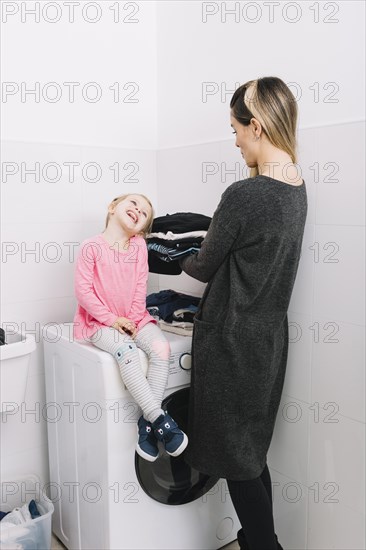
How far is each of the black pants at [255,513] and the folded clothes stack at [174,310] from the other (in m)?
0.52

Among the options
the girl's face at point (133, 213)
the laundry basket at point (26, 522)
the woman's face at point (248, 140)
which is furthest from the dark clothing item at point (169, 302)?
the laundry basket at point (26, 522)

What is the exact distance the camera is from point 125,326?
1698mm

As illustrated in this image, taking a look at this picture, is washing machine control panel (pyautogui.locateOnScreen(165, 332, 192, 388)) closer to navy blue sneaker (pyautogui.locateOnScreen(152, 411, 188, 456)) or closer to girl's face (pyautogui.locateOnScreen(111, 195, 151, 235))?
navy blue sneaker (pyautogui.locateOnScreen(152, 411, 188, 456))

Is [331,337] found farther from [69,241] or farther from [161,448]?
[69,241]

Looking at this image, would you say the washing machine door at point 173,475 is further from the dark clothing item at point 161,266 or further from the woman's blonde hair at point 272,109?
the woman's blonde hair at point 272,109

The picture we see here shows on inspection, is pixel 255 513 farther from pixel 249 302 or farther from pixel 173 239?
pixel 173 239

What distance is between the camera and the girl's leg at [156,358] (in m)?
1.62

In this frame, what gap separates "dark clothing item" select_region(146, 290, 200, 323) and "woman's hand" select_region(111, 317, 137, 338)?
23 cm

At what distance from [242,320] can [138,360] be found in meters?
0.34

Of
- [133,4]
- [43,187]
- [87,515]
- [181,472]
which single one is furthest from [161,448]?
[133,4]

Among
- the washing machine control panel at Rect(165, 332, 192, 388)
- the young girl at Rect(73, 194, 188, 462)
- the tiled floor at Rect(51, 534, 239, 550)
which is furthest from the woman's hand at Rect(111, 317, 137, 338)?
Result: the tiled floor at Rect(51, 534, 239, 550)

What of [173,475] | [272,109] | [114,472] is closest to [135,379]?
[114,472]

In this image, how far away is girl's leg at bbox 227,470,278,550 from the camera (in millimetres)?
1575

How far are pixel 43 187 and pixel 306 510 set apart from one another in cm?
146
